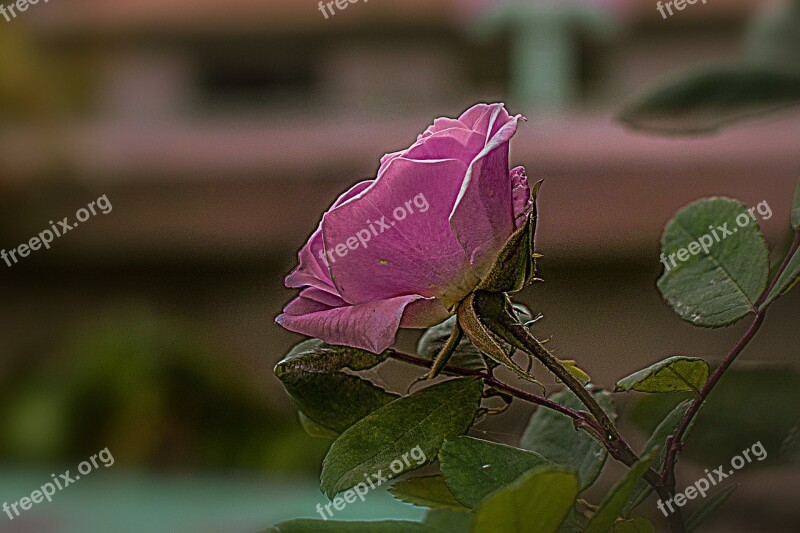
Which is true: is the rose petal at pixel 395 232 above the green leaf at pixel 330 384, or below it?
above

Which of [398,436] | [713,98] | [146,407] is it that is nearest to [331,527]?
[398,436]

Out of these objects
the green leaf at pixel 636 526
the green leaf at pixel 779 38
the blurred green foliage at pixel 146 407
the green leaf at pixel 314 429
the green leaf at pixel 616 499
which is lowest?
the blurred green foliage at pixel 146 407

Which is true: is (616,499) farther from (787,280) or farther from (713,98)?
(713,98)

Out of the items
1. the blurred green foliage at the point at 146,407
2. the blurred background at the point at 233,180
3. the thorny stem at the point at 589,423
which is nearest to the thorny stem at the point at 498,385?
the thorny stem at the point at 589,423

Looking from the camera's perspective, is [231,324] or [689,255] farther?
[231,324]

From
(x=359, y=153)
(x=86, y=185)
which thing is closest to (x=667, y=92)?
(x=359, y=153)

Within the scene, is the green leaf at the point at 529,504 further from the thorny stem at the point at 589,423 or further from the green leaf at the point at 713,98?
the green leaf at the point at 713,98

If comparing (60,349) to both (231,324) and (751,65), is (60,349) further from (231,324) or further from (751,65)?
(751,65)

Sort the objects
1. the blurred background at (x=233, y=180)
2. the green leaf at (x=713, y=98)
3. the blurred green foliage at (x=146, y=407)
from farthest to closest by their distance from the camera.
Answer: the blurred green foliage at (x=146, y=407) → the blurred background at (x=233, y=180) → the green leaf at (x=713, y=98)
